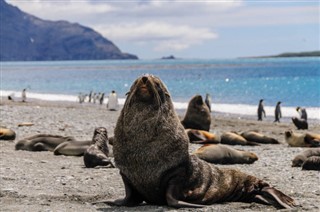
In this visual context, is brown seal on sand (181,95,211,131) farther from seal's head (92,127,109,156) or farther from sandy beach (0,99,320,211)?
seal's head (92,127,109,156)

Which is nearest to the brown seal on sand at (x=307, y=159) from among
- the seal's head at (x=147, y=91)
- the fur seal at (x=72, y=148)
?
the fur seal at (x=72, y=148)

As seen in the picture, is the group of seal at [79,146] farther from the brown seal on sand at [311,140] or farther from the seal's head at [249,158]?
the brown seal on sand at [311,140]

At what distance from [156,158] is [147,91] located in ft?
2.58

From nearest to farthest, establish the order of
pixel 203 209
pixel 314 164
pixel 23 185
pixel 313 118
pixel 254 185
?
pixel 203 209 → pixel 254 185 → pixel 23 185 → pixel 314 164 → pixel 313 118

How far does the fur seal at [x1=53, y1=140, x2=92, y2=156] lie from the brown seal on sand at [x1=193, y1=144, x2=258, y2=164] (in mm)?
2443

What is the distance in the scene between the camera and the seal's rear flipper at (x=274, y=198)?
25.7 ft

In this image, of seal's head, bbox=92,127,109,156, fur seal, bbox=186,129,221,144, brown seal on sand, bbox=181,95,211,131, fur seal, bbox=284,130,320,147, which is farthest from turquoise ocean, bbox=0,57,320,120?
seal's head, bbox=92,127,109,156

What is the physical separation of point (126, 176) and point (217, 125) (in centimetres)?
1689

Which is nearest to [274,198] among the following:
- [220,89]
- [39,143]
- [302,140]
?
[39,143]

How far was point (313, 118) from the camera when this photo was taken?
102 feet

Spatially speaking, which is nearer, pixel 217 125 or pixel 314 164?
pixel 314 164

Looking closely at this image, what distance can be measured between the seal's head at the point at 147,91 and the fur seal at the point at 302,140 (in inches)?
372

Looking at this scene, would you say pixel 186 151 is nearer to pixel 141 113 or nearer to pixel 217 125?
pixel 141 113

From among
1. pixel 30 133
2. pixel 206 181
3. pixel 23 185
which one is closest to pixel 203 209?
pixel 206 181
